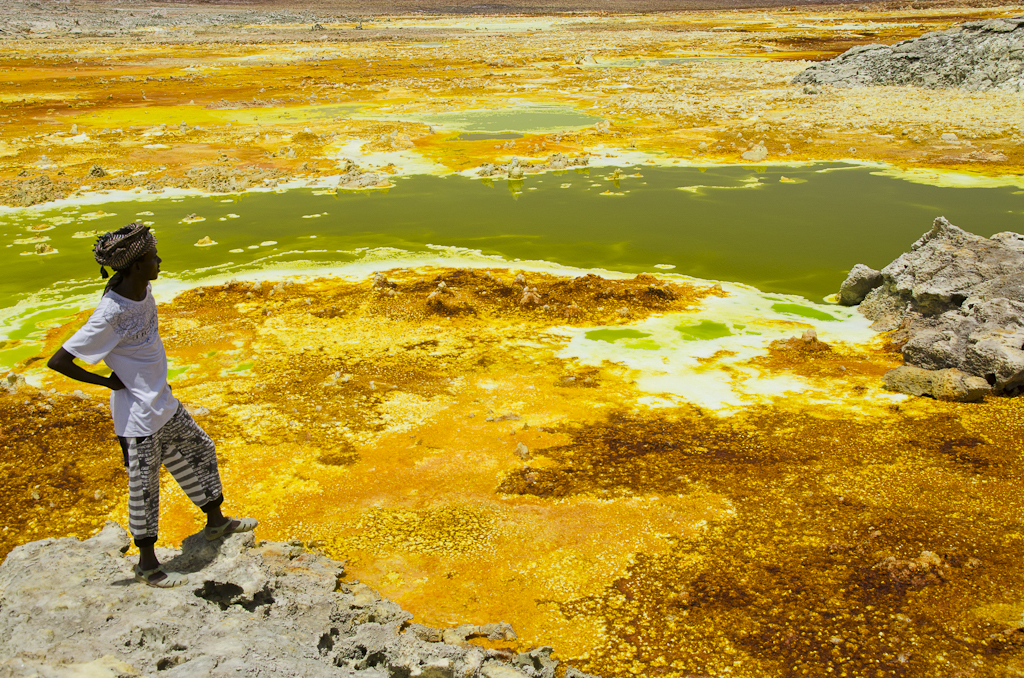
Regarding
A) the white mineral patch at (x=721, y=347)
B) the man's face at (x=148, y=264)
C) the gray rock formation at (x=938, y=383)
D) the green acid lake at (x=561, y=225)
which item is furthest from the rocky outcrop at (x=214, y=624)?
the green acid lake at (x=561, y=225)

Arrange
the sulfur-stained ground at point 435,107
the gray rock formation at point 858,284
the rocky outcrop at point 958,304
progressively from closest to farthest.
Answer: the rocky outcrop at point 958,304
the gray rock formation at point 858,284
the sulfur-stained ground at point 435,107

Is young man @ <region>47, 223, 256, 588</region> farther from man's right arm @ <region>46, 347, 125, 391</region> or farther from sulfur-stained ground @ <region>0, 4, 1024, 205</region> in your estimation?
sulfur-stained ground @ <region>0, 4, 1024, 205</region>

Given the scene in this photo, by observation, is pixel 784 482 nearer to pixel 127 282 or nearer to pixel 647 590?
pixel 647 590

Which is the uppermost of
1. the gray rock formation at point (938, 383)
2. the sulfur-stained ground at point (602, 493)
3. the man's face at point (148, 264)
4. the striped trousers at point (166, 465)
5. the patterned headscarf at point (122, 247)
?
the patterned headscarf at point (122, 247)

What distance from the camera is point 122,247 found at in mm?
3492

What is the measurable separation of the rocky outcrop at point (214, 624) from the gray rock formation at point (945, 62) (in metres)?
28.5

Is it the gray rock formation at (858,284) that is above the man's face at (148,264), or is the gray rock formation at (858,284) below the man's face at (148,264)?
below

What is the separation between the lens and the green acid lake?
11.3m

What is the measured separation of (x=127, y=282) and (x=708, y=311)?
755 cm

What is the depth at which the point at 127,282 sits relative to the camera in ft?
11.6

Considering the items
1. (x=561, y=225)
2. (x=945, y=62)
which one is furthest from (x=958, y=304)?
(x=945, y=62)

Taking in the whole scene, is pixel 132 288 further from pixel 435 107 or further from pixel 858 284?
pixel 435 107

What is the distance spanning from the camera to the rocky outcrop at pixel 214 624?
2.82 m

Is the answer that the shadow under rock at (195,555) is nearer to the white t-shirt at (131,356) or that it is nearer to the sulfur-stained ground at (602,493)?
the white t-shirt at (131,356)
